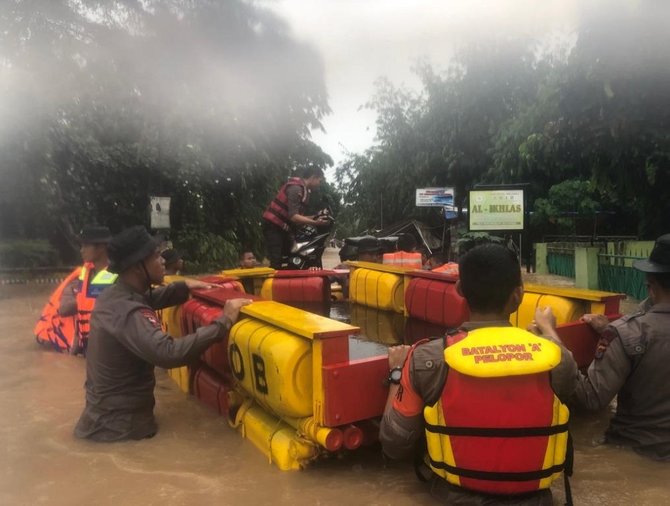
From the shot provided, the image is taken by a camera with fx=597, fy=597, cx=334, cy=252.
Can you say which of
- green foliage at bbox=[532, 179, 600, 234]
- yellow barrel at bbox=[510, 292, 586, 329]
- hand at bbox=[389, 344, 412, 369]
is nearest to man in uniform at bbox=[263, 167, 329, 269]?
yellow barrel at bbox=[510, 292, 586, 329]

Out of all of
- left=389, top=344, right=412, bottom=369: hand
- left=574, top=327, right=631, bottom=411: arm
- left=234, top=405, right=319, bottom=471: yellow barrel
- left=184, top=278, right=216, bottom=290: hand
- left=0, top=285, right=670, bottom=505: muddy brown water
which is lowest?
left=0, top=285, right=670, bottom=505: muddy brown water

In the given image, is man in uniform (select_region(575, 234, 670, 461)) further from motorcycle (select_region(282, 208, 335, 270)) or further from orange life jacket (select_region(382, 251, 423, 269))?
motorcycle (select_region(282, 208, 335, 270))

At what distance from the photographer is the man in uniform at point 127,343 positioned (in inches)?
119

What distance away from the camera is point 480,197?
10.7 meters

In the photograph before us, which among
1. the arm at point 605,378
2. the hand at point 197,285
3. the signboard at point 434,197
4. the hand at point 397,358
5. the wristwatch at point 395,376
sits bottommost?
the arm at point 605,378

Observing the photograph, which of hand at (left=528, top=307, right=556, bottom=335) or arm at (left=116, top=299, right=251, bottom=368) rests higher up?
hand at (left=528, top=307, right=556, bottom=335)

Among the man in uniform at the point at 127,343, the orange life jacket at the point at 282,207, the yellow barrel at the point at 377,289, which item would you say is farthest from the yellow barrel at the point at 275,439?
the orange life jacket at the point at 282,207

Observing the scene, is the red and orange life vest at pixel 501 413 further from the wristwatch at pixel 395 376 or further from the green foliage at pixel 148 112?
the green foliage at pixel 148 112

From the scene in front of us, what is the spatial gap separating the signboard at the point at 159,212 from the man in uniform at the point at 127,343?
6.98 meters

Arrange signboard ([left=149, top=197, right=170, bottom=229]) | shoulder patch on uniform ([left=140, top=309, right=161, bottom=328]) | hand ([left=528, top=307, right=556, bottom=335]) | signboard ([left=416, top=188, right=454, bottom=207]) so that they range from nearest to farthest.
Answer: hand ([left=528, top=307, right=556, bottom=335]), shoulder patch on uniform ([left=140, top=309, right=161, bottom=328]), signboard ([left=149, top=197, right=170, bottom=229]), signboard ([left=416, top=188, right=454, bottom=207])

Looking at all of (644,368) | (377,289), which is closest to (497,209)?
(377,289)

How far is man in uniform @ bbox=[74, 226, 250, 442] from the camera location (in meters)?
3.01

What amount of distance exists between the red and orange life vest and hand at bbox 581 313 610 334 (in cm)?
123

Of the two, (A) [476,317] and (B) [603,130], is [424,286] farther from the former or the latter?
(B) [603,130]
